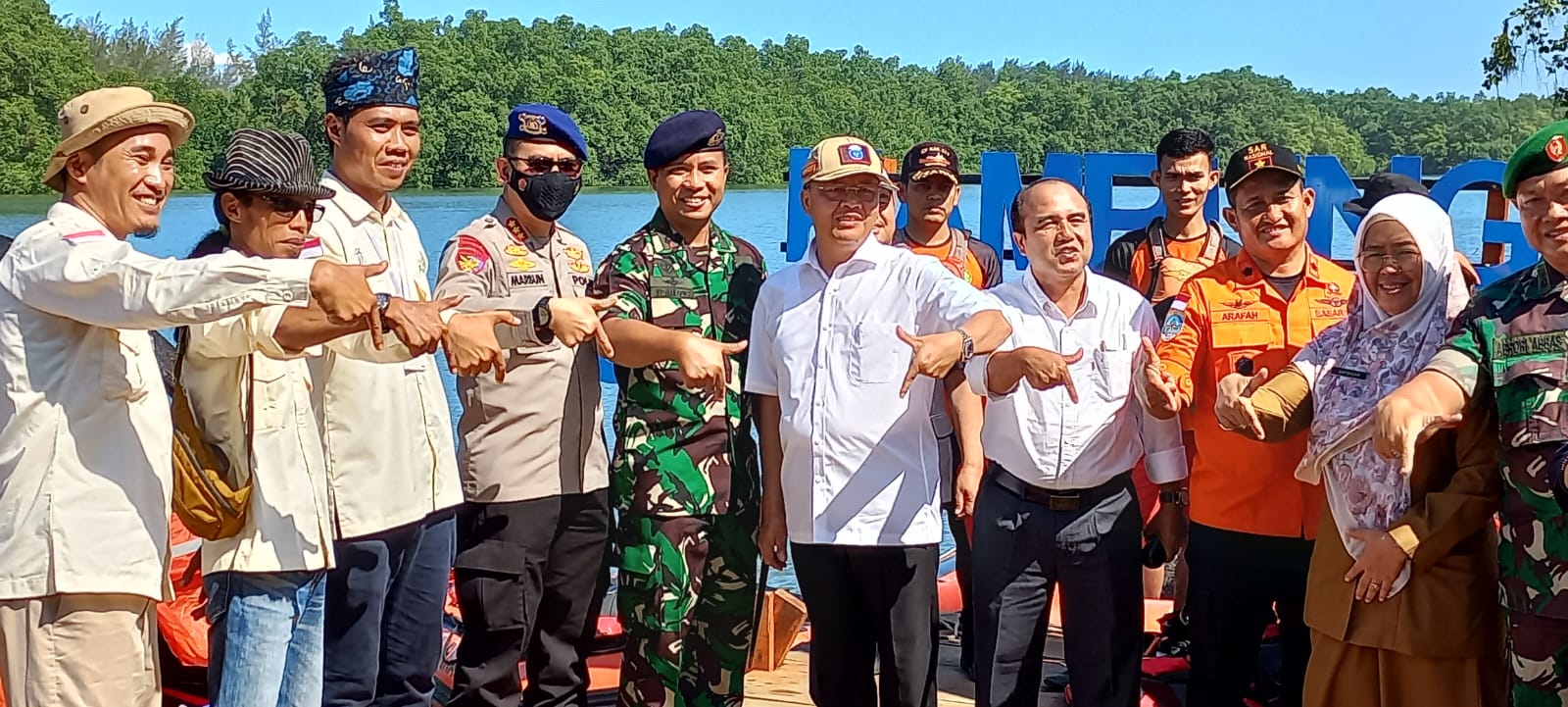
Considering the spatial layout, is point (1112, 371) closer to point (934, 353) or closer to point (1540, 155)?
point (934, 353)

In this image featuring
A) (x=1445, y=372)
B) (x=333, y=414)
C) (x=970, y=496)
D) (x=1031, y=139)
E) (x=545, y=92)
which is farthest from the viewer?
(x=545, y=92)

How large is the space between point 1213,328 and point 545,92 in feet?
118

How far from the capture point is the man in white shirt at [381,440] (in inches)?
110

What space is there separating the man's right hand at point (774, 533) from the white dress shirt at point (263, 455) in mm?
1002

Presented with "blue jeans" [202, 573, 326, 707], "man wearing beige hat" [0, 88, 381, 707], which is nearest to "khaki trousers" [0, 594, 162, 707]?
"man wearing beige hat" [0, 88, 381, 707]

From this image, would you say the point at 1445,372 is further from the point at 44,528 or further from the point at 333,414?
the point at 44,528

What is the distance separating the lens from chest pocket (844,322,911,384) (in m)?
2.96

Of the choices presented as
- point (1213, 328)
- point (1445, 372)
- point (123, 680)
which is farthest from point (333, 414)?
point (1445, 372)

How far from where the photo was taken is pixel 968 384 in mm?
2971

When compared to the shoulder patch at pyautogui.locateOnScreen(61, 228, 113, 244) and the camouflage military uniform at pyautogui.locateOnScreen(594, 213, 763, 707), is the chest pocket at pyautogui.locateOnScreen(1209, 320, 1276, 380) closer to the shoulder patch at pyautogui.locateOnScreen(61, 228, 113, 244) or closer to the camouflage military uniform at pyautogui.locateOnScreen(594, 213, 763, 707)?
the camouflage military uniform at pyautogui.locateOnScreen(594, 213, 763, 707)

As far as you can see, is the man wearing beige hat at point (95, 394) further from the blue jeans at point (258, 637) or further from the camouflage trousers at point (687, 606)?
the camouflage trousers at point (687, 606)

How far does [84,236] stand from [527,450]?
4.07 ft

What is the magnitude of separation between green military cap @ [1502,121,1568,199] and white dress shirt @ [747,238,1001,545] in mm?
1050

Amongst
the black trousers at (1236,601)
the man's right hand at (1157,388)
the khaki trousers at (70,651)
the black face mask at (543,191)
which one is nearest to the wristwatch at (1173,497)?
the black trousers at (1236,601)
